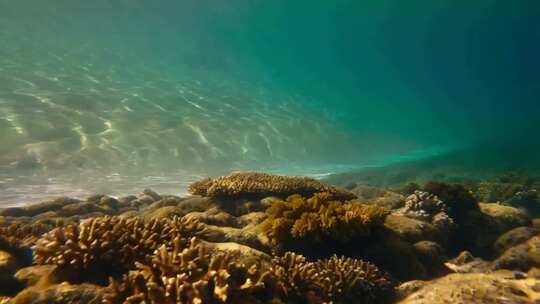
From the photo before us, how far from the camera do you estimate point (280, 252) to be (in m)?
4.59

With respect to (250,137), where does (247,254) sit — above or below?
below

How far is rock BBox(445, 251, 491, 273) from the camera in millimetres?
4953

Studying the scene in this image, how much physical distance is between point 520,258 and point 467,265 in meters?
0.87

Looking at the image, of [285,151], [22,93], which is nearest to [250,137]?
[285,151]

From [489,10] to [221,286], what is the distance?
298ft

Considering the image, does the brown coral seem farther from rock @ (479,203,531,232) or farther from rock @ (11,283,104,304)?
rock @ (479,203,531,232)

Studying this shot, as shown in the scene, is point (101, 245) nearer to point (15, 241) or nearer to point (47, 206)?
point (15, 241)

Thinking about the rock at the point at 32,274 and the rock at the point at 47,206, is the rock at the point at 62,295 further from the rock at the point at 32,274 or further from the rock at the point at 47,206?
the rock at the point at 47,206

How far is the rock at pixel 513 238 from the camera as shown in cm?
575

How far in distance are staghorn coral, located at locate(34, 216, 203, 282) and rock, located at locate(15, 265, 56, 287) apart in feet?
0.25

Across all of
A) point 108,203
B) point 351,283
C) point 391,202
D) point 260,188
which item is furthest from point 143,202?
point 351,283

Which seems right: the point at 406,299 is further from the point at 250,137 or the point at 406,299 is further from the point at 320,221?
the point at 250,137

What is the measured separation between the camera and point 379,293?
3936mm

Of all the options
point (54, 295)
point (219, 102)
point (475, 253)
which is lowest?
point (475, 253)
